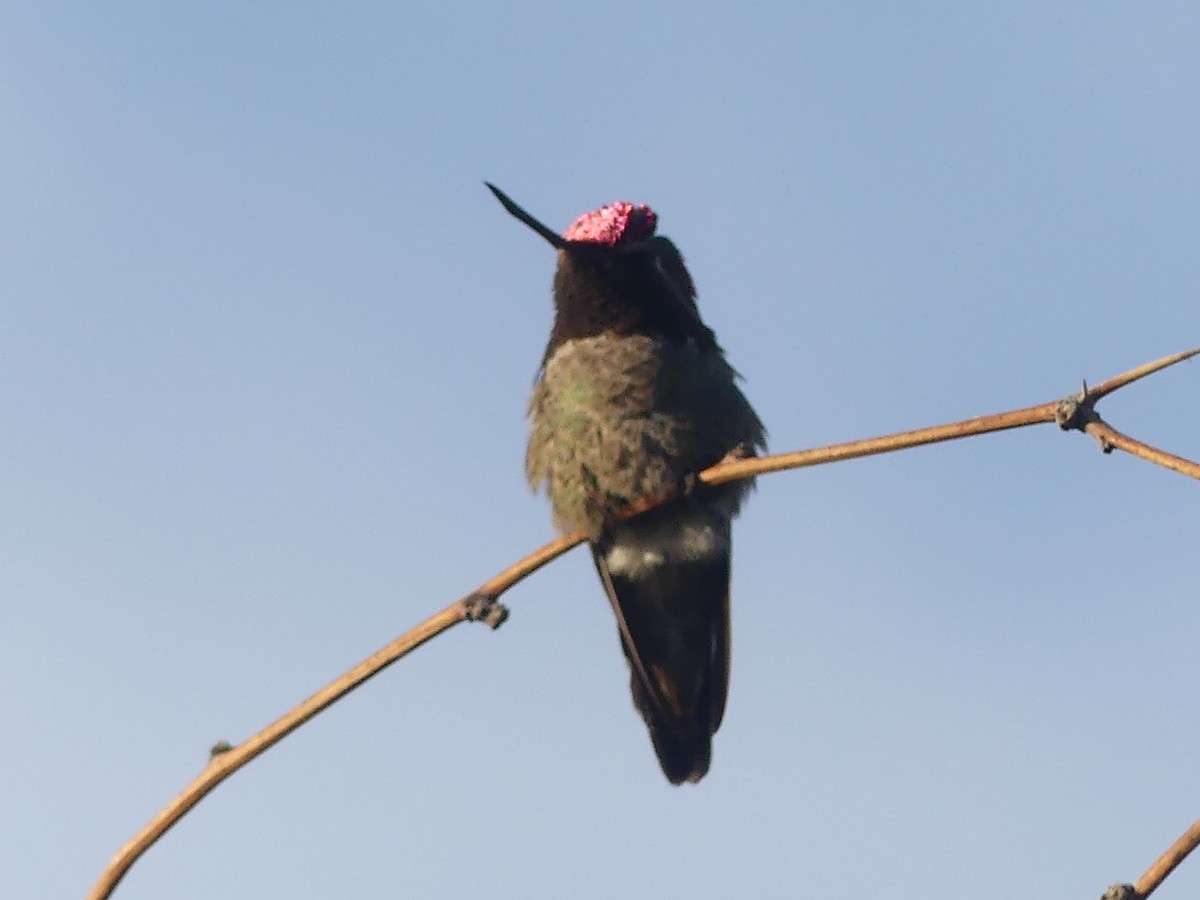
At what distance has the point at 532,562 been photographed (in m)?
3.04

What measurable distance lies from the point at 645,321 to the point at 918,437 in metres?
3.06

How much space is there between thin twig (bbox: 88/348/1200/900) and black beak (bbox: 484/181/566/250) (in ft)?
5.40

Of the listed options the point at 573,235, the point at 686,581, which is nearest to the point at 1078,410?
the point at 686,581

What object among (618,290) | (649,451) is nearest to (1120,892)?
(649,451)

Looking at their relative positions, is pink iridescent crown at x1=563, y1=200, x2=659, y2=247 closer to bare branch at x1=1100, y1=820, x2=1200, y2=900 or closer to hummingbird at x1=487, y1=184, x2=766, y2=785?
hummingbird at x1=487, y1=184, x2=766, y2=785

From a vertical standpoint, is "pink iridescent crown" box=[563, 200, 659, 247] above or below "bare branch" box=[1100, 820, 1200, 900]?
above

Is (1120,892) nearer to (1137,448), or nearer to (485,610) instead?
(1137,448)

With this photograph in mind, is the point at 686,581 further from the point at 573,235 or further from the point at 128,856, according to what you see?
the point at 128,856

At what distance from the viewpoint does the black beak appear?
4.31 m

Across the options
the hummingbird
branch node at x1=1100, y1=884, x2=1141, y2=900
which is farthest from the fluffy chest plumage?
branch node at x1=1100, y1=884, x2=1141, y2=900

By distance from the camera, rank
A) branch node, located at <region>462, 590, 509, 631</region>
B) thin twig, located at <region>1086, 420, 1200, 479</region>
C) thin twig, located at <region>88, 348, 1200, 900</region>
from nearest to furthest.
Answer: thin twig, located at <region>1086, 420, 1200, 479</region>, thin twig, located at <region>88, 348, 1200, 900</region>, branch node, located at <region>462, 590, 509, 631</region>

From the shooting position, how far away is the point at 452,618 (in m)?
2.72

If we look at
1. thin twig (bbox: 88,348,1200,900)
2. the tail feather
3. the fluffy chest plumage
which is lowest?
thin twig (bbox: 88,348,1200,900)

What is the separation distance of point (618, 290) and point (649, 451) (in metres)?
0.70
